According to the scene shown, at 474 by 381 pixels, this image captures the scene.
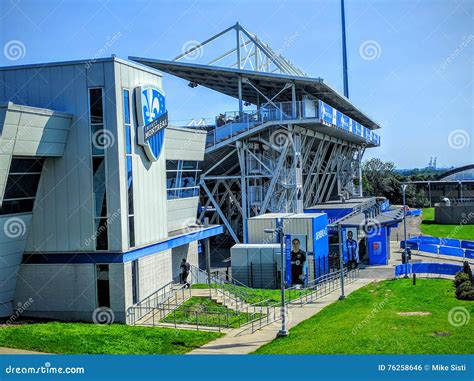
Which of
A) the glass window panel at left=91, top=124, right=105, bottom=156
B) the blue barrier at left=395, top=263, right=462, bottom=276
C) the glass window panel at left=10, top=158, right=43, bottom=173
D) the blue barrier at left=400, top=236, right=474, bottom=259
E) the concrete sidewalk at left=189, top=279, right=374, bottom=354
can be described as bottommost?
the concrete sidewalk at left=189, top=279, right=374, bottom=354

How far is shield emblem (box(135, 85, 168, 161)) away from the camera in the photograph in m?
24.2

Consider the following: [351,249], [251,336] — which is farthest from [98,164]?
[351,249]

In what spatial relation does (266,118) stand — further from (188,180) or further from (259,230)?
(188,180)

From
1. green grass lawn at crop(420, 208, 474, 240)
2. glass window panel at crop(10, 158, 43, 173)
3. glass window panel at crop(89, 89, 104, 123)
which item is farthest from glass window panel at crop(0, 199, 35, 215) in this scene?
green grass lawn at crop(420, 208, 474, 240)

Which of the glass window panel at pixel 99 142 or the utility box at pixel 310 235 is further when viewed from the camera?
the utility box at pixel 310 235

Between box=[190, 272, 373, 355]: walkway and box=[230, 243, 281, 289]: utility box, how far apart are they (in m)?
6.10

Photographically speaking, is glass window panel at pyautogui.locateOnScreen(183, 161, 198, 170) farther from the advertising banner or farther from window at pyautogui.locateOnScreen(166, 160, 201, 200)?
the advertising banner

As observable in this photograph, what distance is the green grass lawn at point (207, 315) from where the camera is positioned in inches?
915

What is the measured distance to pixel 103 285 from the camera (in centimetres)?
2305

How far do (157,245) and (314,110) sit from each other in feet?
72.9

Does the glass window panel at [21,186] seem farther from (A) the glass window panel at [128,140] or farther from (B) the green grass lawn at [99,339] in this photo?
(B) the green grass lawn at [99,339]

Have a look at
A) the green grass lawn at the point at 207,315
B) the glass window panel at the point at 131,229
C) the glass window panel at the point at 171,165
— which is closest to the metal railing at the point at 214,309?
the green grass lawn at the point at 207,315

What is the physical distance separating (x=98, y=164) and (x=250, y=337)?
8303mm

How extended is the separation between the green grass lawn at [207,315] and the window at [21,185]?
22.0 feet
